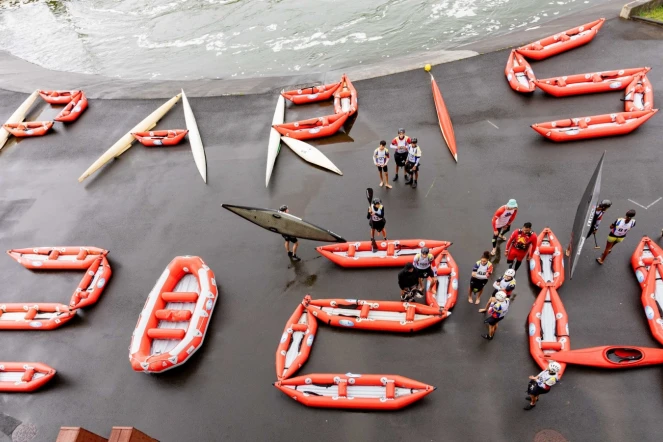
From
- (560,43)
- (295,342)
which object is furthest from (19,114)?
(560,43)

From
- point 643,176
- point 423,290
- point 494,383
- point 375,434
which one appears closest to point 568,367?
point 494,383

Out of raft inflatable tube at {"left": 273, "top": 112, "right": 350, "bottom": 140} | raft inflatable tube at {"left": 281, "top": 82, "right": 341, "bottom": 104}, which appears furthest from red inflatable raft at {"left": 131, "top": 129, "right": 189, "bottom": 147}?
raft inflatable tube at {"left": 281, "top": 82, "right": 341, "bottom": 104}

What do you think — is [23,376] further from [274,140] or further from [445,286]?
[445,286]

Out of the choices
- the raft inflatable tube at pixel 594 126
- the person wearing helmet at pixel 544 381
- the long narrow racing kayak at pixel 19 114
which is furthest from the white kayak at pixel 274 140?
the long narrow racing kayak at pixel 19 114

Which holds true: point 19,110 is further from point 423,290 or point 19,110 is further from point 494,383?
point 494,383

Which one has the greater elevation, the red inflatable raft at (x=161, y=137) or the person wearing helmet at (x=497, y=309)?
the red inflatable raft at (x=161, y=137)

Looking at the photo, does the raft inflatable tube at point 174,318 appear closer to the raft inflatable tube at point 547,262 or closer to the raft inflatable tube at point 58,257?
the raft inflatable tube at point 58,257
